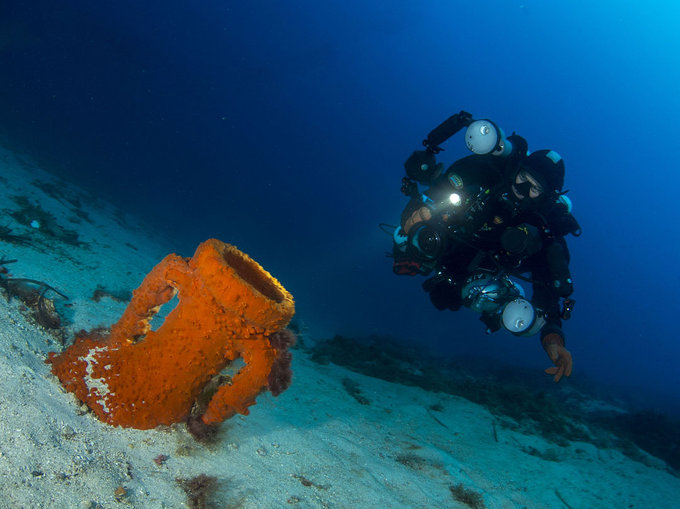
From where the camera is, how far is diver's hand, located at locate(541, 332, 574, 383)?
3838 mm

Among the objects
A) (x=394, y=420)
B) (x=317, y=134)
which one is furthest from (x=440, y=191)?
(x=317, y=134)

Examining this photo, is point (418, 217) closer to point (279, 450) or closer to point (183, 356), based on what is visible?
point (279, 450)

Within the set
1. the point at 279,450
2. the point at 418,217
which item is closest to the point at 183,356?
the point at 279,450

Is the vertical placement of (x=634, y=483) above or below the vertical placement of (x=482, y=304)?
below

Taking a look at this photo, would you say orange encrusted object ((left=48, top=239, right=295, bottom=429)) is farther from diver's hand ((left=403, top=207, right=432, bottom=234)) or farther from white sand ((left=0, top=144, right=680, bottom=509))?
diver's hand ((left=403, top=207, right=432, bottom=234))

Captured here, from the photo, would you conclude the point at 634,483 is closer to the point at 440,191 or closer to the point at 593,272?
the point at 440,191

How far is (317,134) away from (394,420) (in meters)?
103

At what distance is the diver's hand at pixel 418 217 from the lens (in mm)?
4949

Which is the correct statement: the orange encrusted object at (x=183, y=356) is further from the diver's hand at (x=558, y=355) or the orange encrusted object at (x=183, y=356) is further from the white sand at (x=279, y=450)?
the diver's hand at (x=558, y=355)

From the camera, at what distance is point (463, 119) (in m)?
4.82

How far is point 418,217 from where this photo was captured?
5016mm

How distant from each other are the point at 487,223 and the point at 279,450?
416 centimetres

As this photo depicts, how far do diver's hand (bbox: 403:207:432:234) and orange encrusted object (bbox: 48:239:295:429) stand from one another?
3.39 m

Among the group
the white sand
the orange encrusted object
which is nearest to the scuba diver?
the white sand
